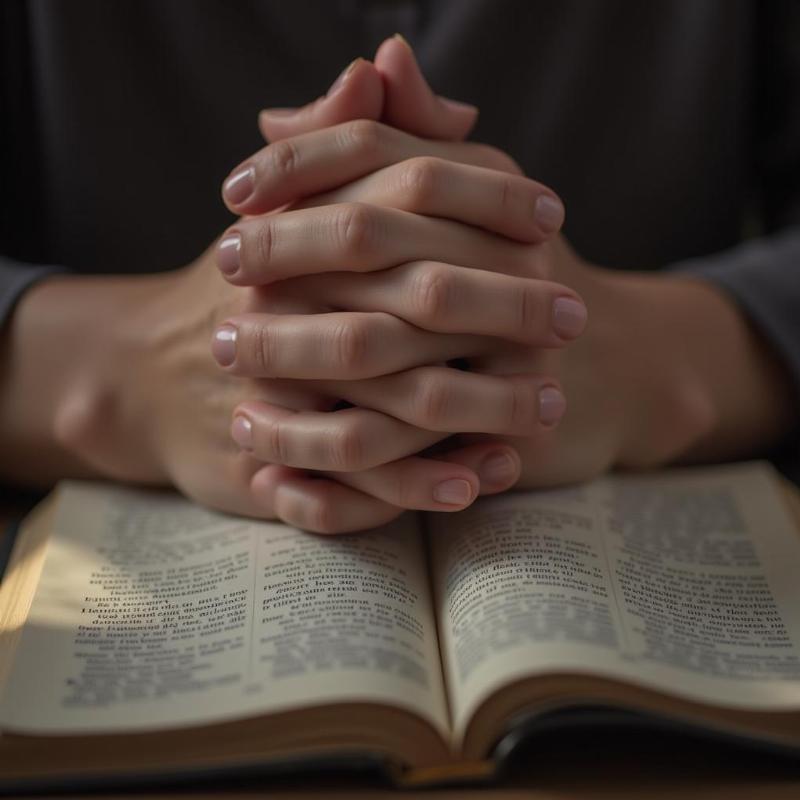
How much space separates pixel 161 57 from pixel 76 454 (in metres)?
0.46

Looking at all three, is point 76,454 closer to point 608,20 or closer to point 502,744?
point 502,744

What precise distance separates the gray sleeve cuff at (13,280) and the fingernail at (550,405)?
0.45m

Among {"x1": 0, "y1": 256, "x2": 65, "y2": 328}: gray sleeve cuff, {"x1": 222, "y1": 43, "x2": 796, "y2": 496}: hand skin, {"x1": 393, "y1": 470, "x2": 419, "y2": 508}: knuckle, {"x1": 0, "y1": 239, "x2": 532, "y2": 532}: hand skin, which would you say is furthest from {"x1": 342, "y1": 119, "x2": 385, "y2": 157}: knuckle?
{"x1": 0, "y1": 256, "x2": 65, "y2": 328}: gray sleeve cuff

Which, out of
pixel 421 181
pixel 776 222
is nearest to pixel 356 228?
pixel 421 181

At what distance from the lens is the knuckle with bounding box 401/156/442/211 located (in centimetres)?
65

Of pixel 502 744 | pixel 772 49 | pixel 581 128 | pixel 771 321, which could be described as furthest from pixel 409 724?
pixel 772 49

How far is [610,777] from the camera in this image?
20.1 inches

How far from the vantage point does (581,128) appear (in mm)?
1062

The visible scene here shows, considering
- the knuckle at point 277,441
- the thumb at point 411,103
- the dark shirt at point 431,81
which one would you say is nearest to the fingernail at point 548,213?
the thumb at point 411,103

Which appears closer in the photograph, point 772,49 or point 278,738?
point 278,738

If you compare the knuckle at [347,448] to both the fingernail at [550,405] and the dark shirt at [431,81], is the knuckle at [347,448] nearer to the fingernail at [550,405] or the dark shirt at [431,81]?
the fingernail at [550,405]

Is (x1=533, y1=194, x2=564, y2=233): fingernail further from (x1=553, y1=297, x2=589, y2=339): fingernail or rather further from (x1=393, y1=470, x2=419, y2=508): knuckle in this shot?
(x1=393, y1=470, x2=419, y2=508): knuckle

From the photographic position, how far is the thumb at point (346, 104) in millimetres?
704

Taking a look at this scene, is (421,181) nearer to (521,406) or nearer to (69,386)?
(521,406)
